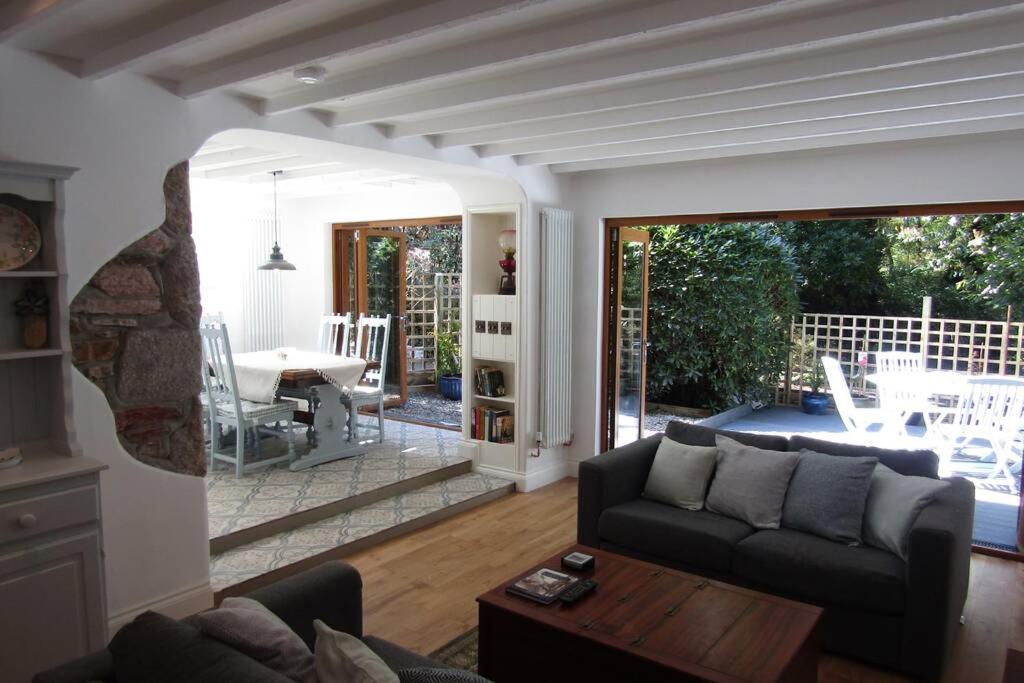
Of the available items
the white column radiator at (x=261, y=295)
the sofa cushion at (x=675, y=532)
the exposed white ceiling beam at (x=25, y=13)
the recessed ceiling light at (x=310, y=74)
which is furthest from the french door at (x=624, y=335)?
the exposed white ceiling beam at (x=25, y=13)

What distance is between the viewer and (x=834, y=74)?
2.64 metres

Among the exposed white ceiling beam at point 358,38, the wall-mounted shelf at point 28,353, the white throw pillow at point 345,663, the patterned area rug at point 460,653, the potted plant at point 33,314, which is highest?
the exposed white ceiling beam at point 358,38

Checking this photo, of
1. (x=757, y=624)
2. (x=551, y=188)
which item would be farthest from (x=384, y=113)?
(x=757, y=624)

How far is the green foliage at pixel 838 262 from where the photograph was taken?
7.87 m

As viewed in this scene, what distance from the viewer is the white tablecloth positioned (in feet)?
16.3

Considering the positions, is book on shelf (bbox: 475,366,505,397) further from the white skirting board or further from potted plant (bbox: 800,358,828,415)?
potted plant (bbox: 800,358,828,415)

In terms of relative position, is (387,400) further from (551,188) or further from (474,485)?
(551,188)

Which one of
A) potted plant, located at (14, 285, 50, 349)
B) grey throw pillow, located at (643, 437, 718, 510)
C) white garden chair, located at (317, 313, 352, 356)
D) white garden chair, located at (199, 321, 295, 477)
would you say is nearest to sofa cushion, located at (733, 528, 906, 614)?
grey throw pillow, located at (643, 437, 718, 510)

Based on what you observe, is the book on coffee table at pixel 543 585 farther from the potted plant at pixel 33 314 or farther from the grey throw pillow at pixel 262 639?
the potted plant at pixel 33 314

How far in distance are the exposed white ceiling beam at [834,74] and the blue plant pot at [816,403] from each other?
5.44 metres

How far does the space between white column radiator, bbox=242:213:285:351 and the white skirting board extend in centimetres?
403

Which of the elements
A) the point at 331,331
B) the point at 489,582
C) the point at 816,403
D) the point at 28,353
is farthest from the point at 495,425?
the point at 816,403

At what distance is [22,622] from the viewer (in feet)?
7.45

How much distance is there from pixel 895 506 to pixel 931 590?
0.41 metres
